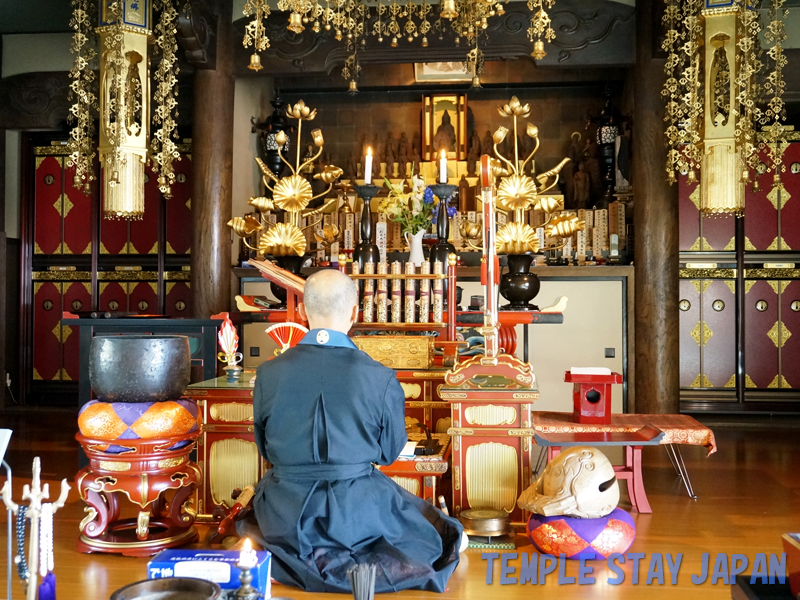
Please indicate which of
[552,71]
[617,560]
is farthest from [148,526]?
[552,71]

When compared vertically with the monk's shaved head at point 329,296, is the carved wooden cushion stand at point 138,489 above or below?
below

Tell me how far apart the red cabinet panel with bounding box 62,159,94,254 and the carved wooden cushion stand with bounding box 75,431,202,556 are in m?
4.89

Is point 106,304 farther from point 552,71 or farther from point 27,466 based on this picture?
point 552,71

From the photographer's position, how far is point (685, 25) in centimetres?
480

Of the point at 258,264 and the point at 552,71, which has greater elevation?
the point at 552,71

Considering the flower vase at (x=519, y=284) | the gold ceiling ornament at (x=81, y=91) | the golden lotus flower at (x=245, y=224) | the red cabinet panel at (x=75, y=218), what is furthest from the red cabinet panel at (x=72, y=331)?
the flower vase at (x=519, y=284)

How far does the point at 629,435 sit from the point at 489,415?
78cm

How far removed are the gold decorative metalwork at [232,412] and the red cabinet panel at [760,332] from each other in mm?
4864

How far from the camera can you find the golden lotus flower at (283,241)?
4133 millimetres

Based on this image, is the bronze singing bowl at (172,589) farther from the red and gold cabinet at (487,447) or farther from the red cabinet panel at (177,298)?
the red cabinet panel at (177,298)

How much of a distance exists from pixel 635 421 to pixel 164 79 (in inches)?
140

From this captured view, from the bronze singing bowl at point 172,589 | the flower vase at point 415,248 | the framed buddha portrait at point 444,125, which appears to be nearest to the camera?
the bronze singing bowl at point 172,589

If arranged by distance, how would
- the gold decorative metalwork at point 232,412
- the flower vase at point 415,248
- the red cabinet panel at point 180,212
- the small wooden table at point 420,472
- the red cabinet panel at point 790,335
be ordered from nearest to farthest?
the small wooden table at point 420,472 < the gold decorative metalwork at point 232,412 < the flower vase at point 415,248 < the red cabinet panel at point 790,335 < the red cabinet panel at point 180,212

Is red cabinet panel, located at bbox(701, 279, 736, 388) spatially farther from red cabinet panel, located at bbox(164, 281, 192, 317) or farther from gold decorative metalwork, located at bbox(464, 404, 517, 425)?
red cabinet panel, located at bbox(164, 281, 192, 317)
